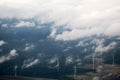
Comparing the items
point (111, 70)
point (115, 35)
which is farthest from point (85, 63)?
point (115, 35)

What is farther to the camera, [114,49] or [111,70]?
[114,49]

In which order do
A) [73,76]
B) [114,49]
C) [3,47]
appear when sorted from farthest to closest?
1. [114,49]
2. [73,76]
3. [3,47]

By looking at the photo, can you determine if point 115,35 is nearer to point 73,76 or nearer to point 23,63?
point 73,76

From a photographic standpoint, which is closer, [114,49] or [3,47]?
[3,47]

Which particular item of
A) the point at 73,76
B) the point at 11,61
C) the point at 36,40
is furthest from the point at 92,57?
the point at 11,61

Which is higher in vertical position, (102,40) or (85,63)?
(102,40)

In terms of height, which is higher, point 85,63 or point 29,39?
point 29,39

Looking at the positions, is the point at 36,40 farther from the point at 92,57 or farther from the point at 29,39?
the point at 92,57

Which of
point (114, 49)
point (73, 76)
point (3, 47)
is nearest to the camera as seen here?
point (3, 47)

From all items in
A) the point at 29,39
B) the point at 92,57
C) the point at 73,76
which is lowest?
the point at 73,76
